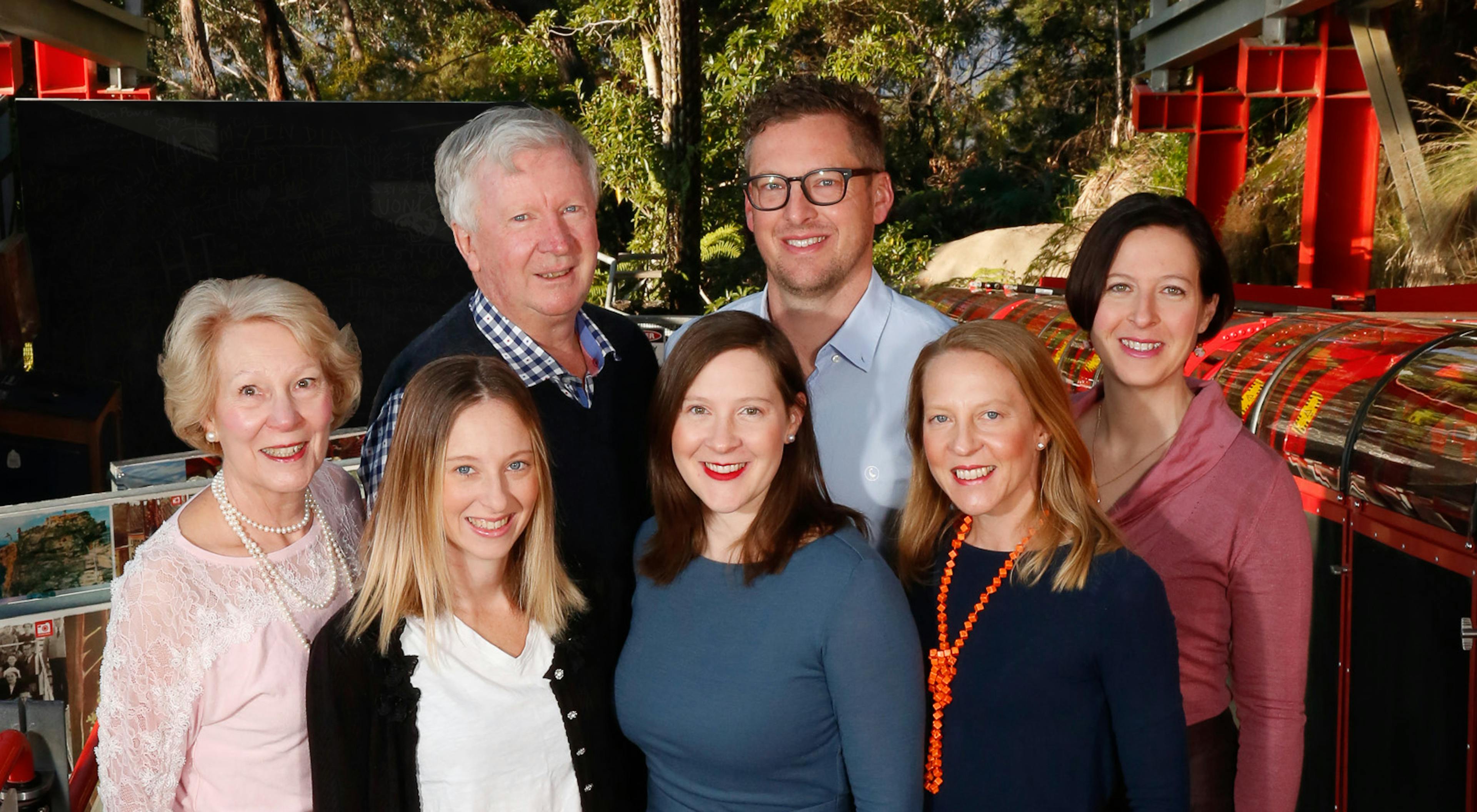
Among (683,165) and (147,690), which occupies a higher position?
(683,165)

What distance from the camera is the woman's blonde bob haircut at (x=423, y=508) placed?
2.17 meters

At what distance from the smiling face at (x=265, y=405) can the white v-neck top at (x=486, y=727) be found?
0.41 meters

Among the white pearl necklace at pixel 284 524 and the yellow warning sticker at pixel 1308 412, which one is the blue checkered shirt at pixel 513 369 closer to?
the white pearl necklace at pixel 284 524

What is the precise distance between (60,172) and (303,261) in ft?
3.96

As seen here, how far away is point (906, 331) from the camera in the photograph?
2.91 meters

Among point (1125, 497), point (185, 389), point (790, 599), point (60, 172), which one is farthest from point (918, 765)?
point (60, 172)

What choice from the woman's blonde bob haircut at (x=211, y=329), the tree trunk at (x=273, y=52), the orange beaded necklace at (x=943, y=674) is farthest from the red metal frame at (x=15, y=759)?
the tree trunk at (x=273, y=52)

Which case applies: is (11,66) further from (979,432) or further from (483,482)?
(979,432)

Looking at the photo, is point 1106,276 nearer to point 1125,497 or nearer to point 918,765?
point 1125,497

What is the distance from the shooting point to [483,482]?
2219 mm

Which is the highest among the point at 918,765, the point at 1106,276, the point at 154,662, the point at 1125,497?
the point at 1106,276

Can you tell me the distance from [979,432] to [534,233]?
1.18 meters

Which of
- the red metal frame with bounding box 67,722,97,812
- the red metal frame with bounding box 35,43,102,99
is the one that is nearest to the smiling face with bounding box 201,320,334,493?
the red metal frame with bounding box 67,722,97,812

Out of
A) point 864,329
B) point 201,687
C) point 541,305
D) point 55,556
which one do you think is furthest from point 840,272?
point 55,556
